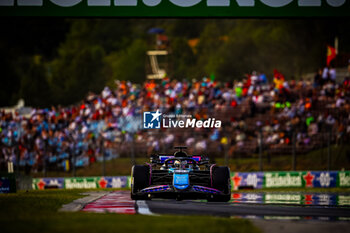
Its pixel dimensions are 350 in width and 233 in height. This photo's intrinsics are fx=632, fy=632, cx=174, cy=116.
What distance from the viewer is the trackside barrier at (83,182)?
22.3 metres

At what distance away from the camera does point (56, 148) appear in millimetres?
24312

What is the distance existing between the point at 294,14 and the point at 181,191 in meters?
5.78

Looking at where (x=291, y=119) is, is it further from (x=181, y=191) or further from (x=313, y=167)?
(x=181, y=191)

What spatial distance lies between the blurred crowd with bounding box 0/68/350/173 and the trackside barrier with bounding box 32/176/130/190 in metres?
0.94

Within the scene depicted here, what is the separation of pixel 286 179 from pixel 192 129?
3.75m

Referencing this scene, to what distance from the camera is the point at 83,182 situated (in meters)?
22.6

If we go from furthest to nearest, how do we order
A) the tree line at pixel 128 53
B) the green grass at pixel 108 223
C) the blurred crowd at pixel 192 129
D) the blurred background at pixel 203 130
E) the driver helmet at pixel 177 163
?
the tree line at pixel 128 53, the blurred crowd at pixel 192 129, the blurred background at pixel 203 130, the driver helmet at pixel 177 163, the green grass at pixel 108 223

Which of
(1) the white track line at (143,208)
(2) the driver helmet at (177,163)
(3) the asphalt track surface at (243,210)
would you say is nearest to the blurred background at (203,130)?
(2) the driver helmet at (177,163)

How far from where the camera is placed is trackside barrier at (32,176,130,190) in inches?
879

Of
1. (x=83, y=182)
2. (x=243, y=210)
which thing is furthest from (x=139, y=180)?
(x=83, y=182)

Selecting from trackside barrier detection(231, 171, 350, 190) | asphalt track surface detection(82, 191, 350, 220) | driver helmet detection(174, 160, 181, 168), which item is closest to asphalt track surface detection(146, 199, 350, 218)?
asphalt track surface detection(82, 191, 350, 220)

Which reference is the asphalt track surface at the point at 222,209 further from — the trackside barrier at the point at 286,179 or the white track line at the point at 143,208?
the trackside barrier at the point at 286,179

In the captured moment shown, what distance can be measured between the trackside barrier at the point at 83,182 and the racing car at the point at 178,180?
10.2 metres

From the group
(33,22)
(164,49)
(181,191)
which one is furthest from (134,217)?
(164,49)
